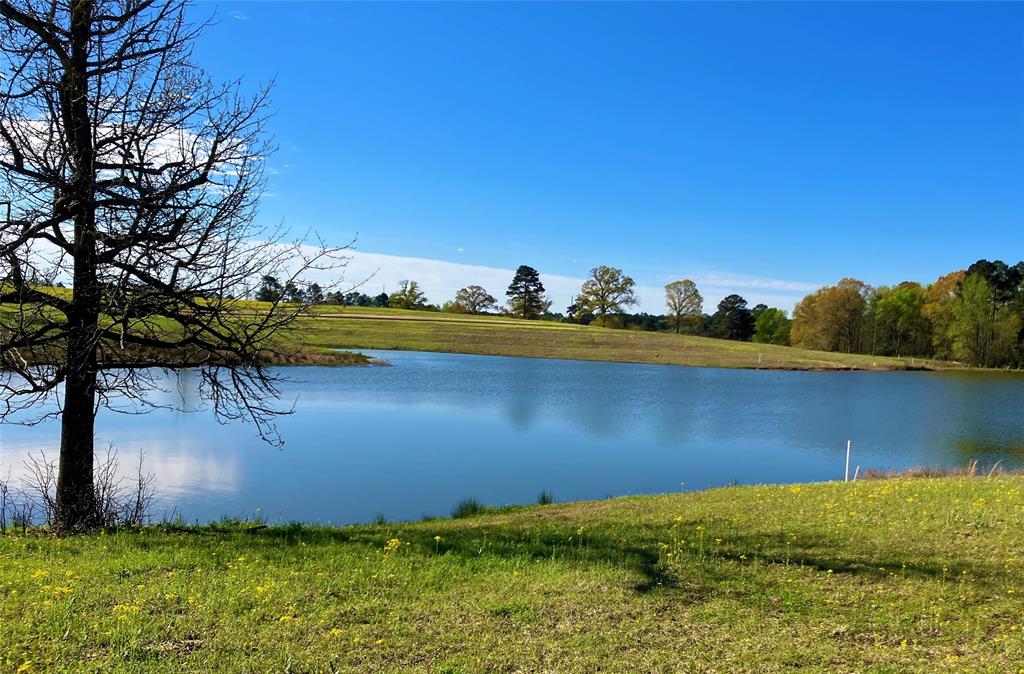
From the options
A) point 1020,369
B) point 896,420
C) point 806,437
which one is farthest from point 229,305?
point 1020,369

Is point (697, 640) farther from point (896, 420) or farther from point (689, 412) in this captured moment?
point (896, 420)

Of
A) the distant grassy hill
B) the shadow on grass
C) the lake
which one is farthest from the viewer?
the distant grassy hill

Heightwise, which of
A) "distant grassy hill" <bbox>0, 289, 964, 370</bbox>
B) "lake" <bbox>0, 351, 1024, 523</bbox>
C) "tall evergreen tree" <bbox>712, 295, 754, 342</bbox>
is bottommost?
"lake" <bbox>0, 351, 1024, 523</bbox>

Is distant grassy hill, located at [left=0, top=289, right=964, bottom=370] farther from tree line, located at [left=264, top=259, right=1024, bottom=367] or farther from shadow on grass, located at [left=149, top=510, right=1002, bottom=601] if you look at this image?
shadow on grass, located at [left=149, top=510, right=1002, bottom=601]

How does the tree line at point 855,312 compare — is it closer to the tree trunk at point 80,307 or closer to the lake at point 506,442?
the lake at point 506,442

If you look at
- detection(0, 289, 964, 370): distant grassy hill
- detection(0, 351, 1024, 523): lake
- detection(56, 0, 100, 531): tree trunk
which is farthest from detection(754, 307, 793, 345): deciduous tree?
detection(56, 0, 100, 531): tree trunk

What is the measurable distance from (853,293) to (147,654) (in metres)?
97.7

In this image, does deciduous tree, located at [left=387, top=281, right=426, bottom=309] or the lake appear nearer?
the lake

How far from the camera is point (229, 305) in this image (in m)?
9.80

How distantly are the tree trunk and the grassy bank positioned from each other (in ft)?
169

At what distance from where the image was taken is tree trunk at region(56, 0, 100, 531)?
8375mm

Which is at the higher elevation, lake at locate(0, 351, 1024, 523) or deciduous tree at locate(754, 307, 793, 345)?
deciduous tree at locate(754, 307, 793, 345)

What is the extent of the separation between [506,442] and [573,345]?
5345 centimetres

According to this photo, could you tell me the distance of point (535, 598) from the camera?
642 cm
